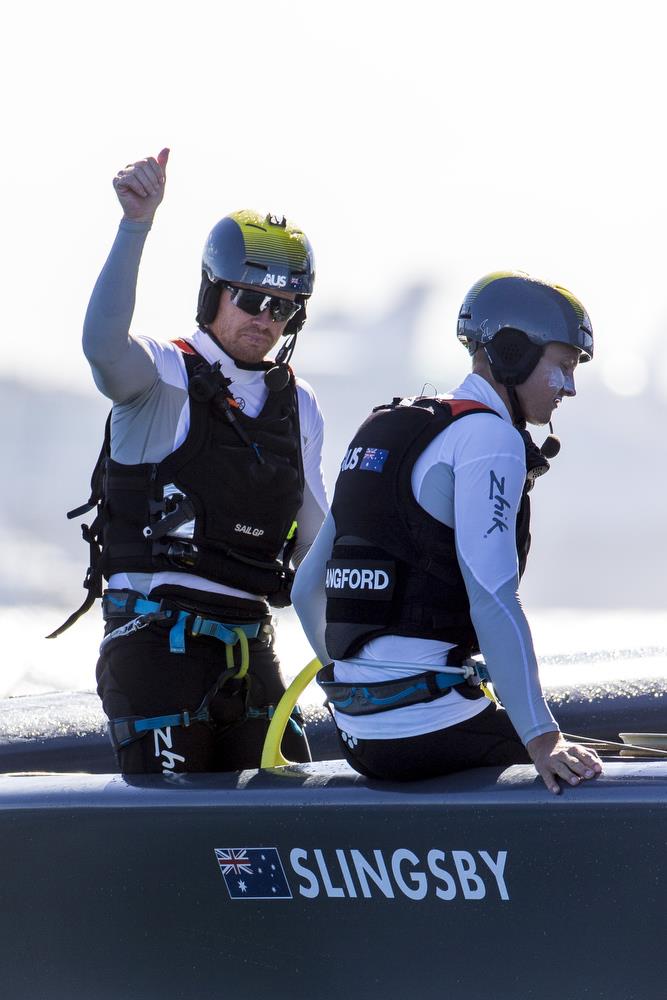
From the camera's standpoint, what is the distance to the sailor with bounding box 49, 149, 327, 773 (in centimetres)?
266

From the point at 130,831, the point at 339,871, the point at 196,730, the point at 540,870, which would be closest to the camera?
the point at 540,870

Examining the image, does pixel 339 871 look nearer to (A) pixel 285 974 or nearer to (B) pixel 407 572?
(A) pixel 285 974

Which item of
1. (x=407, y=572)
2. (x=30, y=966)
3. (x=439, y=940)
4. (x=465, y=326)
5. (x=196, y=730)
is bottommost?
(x=30, y=966)

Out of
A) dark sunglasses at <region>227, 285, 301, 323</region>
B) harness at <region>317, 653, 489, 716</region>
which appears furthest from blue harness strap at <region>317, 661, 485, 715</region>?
dark sunglasses at <region>227, 285, 301, 323</region>

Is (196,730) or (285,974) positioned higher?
(196,730)

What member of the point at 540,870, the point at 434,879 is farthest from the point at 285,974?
the point at 540,870

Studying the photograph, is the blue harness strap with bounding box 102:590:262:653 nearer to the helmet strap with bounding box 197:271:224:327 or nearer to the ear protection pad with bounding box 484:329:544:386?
the helmet strap with bounding box 197:271:224:327

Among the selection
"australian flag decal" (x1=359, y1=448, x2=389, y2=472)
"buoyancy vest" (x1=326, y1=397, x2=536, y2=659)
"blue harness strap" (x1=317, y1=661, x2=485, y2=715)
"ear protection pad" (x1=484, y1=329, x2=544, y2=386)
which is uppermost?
"ear protection pad" (x1=484, y1=329, x2=544, y2=386)

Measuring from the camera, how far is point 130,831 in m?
2.49

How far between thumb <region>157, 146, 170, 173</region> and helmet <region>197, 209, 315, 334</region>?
0.24 metres

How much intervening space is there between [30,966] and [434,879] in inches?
33.2

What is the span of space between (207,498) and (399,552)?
0.60 metres

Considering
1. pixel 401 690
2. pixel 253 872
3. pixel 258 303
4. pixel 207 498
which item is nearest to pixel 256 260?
pixel 258 303

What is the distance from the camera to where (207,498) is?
2.72 metres
